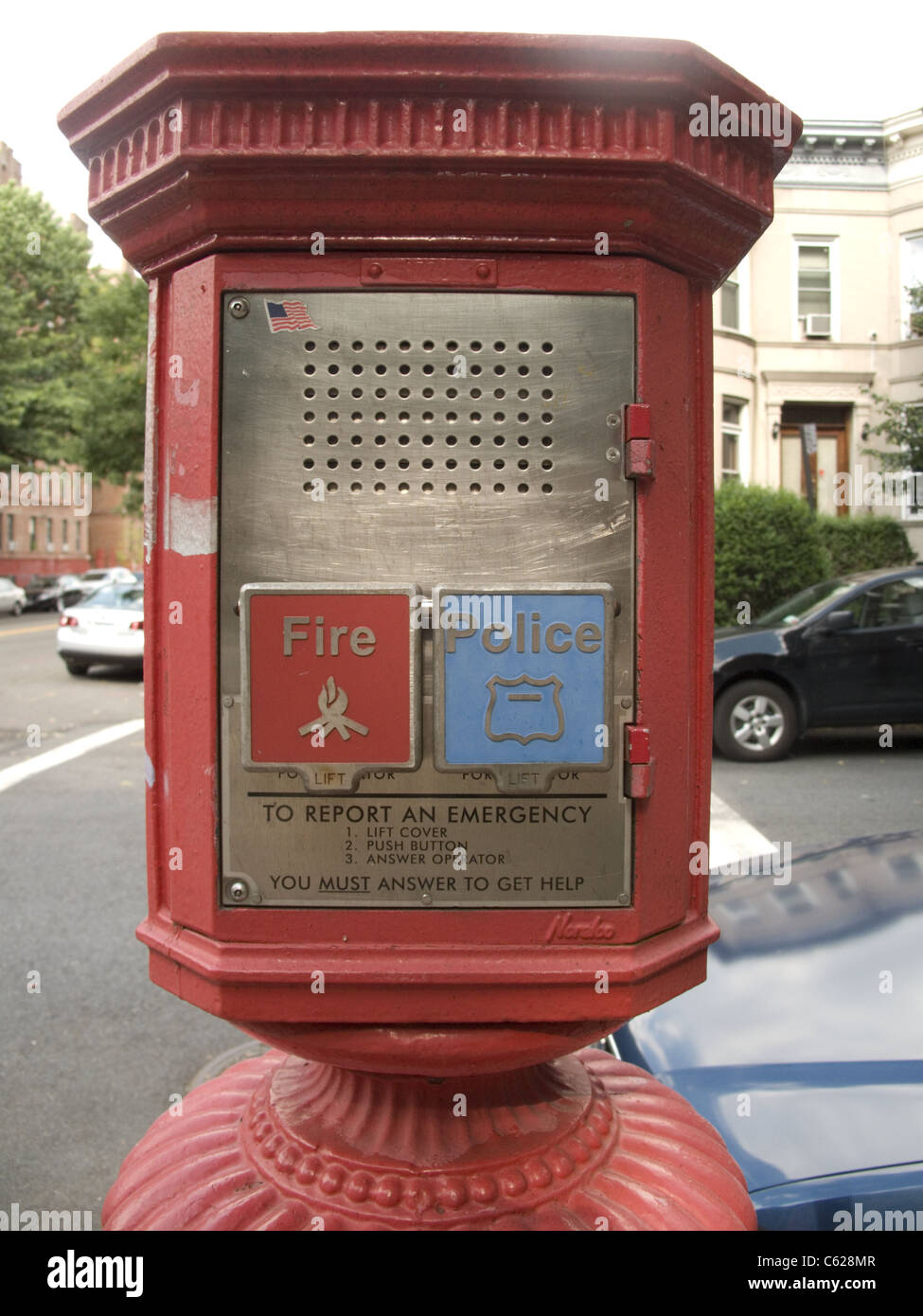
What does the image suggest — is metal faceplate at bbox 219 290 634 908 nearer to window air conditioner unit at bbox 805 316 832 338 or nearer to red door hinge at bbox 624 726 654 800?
red door hinge at bbox 624 726 654 800

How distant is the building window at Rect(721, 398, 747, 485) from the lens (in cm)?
1986

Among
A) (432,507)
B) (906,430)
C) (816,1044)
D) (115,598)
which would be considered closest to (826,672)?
(816,1044)

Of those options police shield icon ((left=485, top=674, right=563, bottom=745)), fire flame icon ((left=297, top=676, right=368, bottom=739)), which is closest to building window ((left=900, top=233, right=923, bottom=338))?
police shield icon ((left=485, top=674, right=563, bottom=745))

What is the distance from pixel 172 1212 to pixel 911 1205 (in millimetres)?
1331

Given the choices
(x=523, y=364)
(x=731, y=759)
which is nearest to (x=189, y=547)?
(x=523, y=364)

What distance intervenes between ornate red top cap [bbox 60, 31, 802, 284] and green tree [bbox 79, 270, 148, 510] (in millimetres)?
26557

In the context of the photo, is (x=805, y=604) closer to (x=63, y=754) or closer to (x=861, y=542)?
(x=63, y=754)

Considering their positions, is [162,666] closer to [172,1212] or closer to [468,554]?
[468,554]

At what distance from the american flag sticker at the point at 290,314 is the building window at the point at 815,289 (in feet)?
67.2

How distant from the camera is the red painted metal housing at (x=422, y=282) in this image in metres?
1.19

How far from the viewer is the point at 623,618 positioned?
4.21 feet

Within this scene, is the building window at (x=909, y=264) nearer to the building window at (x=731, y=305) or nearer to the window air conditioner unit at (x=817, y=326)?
the window air conditioner unit at (x=817, y=326)

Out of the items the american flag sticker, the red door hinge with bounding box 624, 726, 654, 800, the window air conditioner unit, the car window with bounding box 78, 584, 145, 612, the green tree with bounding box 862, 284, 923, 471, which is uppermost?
the window air conditioner unit

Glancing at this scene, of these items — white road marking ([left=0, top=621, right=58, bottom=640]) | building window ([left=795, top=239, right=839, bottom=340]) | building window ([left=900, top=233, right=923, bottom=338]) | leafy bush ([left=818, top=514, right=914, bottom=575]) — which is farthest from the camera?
white road marking ([left=0, top=621, right=58, bottom=640])
